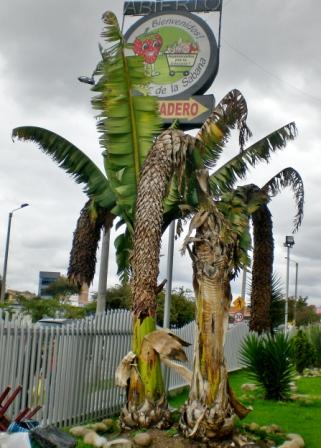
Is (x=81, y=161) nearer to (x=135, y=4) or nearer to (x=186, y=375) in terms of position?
(x=186, y=375)

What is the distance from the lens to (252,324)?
43.7 ft

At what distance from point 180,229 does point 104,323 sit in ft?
7.58

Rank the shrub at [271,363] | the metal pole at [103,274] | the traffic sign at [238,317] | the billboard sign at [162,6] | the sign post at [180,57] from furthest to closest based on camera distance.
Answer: the traffic sign at [238,317] → the billboard sign at [162,6] → the sign post at [180,57] → the metal pole at [103,274] → the shrub at [271,363]

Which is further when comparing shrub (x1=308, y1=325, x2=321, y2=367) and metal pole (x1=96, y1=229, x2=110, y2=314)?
shrub (x1=308, y1=325, x2=321, y2=367)

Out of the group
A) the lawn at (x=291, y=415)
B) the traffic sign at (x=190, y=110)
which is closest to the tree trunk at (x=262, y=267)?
the lawn at (x=291, y=415)

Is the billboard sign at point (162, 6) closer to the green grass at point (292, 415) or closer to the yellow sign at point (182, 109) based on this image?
the yellow sign at point (182, 109)

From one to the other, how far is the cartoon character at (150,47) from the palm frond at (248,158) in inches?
213

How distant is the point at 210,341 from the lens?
8.91 m

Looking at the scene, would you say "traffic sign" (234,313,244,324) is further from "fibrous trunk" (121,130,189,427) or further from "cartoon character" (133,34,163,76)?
"fibrous trunk" (121,130,189,427)

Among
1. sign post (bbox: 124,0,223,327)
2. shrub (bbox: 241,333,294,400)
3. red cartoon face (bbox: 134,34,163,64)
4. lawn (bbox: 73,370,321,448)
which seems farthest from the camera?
red cartoon face (bbox: 134,34,163,64)

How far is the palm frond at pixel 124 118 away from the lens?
10.8 meters

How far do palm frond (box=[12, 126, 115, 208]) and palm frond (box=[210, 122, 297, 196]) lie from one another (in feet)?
7.42

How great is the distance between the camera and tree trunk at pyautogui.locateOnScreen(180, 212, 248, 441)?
877cm

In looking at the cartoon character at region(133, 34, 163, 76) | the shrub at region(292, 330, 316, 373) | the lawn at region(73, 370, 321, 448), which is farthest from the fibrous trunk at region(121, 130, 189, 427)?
the shrub at region(292, 330, 316, 373)
